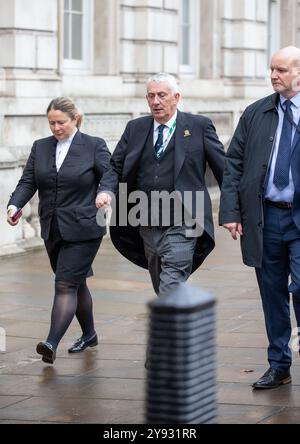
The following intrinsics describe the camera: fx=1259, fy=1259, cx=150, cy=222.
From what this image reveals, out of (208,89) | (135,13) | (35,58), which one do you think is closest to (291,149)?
(35,58)

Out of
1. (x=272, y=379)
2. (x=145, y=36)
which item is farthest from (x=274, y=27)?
(x=272, y=379)

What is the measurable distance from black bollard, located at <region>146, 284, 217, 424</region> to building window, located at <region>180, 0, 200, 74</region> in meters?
16.3

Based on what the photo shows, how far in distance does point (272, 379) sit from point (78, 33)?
10.8 m

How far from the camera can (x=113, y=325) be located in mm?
9852

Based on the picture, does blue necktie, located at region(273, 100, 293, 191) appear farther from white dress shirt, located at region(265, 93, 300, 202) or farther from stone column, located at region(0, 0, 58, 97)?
stone column, located at region(0, 0, 58, 97)

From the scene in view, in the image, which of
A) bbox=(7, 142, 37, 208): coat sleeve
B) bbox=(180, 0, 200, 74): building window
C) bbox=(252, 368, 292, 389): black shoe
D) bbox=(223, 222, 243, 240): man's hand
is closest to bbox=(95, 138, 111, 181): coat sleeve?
bbox=(7, 142, 37, 208): coat sleeve

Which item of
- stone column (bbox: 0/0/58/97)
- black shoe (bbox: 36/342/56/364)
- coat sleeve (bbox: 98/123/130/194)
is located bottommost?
black shoe (bbox: 36/342/56/364)

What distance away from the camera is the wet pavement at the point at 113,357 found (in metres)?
7.09

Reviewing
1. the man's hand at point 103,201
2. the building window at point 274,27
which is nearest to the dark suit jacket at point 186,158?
the man's hand at point 103,201

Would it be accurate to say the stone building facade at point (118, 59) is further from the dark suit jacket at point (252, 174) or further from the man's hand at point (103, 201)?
the dark suit jacket at point (252, 174)

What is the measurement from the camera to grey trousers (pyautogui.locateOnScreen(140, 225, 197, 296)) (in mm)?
8141

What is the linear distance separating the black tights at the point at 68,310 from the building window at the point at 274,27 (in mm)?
15308
